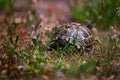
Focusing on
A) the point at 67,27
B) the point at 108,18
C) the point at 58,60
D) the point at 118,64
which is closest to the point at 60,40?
the point at 67,27

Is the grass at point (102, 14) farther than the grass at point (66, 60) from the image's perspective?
Yes

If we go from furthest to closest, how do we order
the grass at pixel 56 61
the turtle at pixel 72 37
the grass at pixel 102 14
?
the grass at pixel 102 14 < the turtle at pixel 72 37 < the grass at pixel 56 61

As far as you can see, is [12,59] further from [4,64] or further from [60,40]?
[60,40]

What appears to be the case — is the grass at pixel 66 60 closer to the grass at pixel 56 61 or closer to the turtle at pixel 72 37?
the grass at pixel 56 61

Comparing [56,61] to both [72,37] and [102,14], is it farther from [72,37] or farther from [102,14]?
[102,14]

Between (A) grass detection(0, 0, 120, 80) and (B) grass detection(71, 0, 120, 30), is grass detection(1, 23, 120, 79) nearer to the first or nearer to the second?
(A) grass detection(0, 0, 120, 80)

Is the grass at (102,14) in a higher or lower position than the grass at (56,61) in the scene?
higher

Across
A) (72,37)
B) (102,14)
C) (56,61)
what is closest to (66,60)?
(56,61)

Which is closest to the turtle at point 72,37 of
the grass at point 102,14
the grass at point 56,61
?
the grass at point 56,61

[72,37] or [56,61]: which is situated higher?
[72,37]
